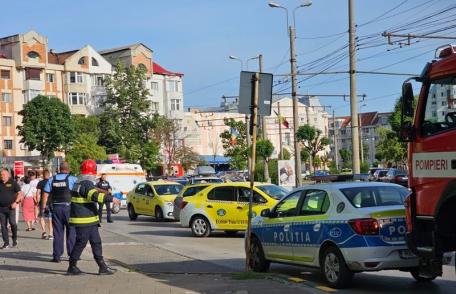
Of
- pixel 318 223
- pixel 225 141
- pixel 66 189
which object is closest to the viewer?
pixel 318 223

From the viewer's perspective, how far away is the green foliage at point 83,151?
69250mm

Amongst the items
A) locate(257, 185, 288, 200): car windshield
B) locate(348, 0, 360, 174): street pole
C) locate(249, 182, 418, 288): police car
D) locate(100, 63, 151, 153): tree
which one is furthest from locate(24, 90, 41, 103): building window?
locate(249, 182, 418, 288): police car

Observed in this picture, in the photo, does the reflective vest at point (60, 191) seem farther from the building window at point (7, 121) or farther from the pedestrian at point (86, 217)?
the building window at point (7, 121)

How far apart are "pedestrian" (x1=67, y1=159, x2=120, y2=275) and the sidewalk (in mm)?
346

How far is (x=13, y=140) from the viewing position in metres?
77.9

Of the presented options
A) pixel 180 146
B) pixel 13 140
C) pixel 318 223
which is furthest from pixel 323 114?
pixel 318 223

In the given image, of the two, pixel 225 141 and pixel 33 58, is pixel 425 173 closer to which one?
pixel 225 141

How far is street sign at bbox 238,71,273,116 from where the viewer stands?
1045 cm

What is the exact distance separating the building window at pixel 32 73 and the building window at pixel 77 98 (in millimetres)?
5318

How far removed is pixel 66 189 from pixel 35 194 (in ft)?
27.8

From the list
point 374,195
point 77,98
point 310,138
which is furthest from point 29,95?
point 374,195

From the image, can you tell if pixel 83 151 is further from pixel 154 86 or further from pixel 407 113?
pixel 407 113

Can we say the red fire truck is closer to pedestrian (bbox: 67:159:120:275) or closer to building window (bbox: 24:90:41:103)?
pedestrian (bbox: 67:159:120:275)

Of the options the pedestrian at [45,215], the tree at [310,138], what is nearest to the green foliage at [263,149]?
the tree at [310,138]
